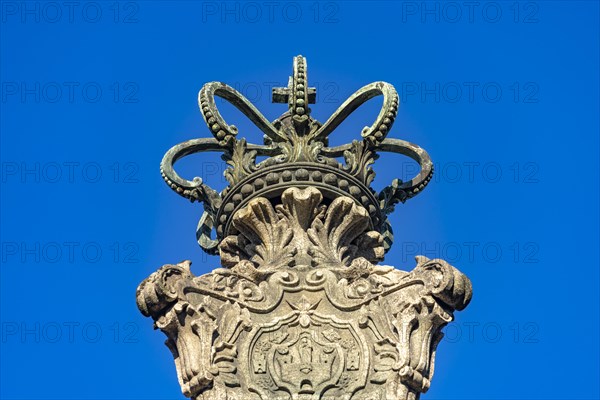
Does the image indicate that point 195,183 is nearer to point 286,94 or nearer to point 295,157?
point 295,157

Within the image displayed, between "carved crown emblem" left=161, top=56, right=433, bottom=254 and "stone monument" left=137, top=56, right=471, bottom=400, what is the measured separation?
0.02 meters

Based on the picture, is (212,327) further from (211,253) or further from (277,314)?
(211,253)

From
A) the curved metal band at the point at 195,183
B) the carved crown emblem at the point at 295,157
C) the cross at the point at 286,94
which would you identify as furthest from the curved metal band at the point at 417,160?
the curved metal band at the point at 195,183

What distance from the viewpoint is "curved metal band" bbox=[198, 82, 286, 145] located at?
27.6 m

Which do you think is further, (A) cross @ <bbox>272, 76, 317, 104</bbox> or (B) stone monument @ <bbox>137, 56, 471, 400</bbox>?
(A) cross @ <bbox>272, 76, 317, 104</bbox>

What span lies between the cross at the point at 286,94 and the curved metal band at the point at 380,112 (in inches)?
31.1

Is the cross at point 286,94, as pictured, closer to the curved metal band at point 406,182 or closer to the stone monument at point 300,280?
the stone monument at point 300,280

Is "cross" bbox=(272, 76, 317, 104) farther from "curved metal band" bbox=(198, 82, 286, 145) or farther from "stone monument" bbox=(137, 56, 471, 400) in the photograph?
"curved metal band" bbox=(198, 82, 286, 145)

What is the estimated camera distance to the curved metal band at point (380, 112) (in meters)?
27.6

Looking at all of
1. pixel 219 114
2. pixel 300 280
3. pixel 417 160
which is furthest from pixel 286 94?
pixel 300 280

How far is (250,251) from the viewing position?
26969 mm

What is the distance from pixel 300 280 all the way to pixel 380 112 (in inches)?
122

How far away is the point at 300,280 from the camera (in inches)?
1010

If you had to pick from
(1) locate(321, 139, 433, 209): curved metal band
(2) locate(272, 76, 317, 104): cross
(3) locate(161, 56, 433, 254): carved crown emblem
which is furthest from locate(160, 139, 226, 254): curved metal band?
(1) locate(321, 139, 433, 209): curved metal band
